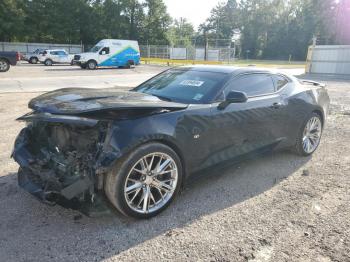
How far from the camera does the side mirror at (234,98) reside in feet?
12.4

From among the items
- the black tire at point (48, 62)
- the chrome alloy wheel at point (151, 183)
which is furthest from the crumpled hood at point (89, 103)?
the black tire at point (48, 62)

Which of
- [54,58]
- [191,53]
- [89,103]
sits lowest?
[54,58]

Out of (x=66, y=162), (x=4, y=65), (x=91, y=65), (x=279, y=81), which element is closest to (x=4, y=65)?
(x=4, y=65)

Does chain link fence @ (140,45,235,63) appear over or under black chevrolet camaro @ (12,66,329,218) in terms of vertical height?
over

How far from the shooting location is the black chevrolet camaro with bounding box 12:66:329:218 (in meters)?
3.04

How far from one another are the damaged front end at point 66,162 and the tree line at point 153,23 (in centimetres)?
3748

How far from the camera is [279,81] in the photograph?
16.2ft

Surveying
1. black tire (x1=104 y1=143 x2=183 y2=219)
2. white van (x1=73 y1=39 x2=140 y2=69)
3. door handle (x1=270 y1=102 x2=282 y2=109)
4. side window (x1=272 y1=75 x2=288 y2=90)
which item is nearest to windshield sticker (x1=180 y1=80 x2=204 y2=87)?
door handle (x1=270 y1=102 x2=282 y2=109)

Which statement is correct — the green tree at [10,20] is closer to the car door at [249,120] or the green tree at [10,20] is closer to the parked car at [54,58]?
the parked car at [54,58]

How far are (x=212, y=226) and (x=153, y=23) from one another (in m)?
62.6

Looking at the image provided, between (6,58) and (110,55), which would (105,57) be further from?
(6,58)

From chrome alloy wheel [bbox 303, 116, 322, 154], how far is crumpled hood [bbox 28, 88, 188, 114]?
258 cm

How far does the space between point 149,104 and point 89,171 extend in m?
0.89

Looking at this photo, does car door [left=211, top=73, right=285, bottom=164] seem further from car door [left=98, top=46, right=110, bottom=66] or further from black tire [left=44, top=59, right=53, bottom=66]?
black tire [left=44, top=59, right=53, bottom=66]
